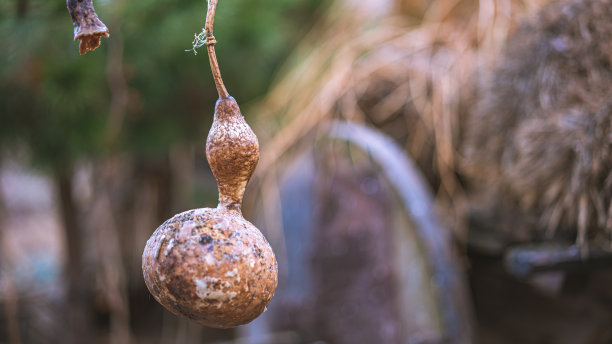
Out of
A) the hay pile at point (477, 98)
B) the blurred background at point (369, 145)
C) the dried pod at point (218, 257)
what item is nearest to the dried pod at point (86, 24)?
the dried pod at point (218, 257)

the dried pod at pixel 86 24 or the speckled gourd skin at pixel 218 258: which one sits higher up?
the dried pod at pixel 86 24

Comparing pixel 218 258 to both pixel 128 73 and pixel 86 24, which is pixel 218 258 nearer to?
pixel 86 24

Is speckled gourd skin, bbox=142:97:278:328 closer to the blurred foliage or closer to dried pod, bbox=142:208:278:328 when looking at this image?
dried pod, bbox=142:208:278:328

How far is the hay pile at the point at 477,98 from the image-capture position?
54 centimetres

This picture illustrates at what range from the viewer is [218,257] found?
0.26 metres

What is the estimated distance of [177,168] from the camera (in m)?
1.41

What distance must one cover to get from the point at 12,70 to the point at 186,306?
0.67m

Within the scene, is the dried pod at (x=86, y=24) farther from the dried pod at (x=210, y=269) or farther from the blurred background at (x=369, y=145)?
the blurred background at (x=369, y=145)

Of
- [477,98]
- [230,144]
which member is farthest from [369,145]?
[230,144]

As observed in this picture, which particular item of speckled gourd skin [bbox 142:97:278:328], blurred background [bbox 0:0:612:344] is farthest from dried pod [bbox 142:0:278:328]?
blurred background [bbox 0:0:612:344]

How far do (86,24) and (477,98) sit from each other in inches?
27.7

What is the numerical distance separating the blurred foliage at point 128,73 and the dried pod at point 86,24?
1.20ft

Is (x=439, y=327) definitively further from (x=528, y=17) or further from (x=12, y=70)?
(x=12, y=70)

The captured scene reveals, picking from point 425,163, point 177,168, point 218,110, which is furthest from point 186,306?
point 177,168
